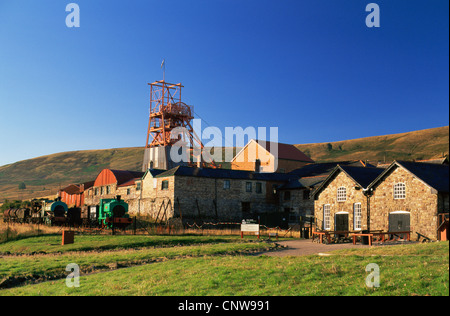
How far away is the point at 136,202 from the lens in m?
57.4

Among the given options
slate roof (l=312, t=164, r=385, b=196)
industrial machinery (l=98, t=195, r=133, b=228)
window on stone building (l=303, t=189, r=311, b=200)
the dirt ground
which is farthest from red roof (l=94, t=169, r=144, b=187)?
the dirt ground

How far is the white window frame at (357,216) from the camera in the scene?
36.0 m

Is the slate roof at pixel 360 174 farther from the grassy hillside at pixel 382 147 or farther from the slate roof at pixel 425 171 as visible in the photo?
the grassy hillside at pixel 382 147

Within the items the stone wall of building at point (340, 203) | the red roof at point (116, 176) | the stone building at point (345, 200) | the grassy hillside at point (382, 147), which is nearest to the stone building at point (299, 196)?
the stone wall of building at point (340, 203)

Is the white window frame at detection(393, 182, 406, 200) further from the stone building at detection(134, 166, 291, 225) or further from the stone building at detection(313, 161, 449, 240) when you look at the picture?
the stone building at detection(134, 166, 291, 225)

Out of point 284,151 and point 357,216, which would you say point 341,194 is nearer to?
point 357,216

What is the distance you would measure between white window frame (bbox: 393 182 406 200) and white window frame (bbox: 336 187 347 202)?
5061 mm

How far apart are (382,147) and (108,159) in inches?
4245

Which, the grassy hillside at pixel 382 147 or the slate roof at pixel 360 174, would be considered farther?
the grassy hillside at pixel 382 147

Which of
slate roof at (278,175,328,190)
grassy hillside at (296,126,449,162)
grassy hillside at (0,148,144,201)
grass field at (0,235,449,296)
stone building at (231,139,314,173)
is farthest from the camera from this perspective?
grassy hillside at (0,148,144,201)

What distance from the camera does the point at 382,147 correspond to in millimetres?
A: 147625

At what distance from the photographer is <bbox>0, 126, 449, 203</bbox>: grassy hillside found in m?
133
